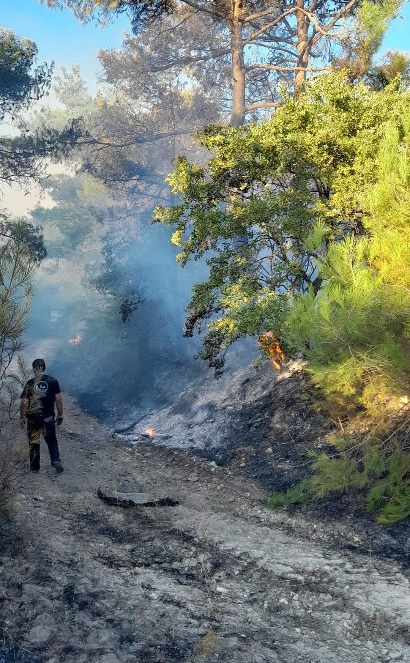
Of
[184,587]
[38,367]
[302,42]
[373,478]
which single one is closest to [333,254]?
[373,478]

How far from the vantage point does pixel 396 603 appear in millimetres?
5438

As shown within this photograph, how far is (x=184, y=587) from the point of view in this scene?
225 inches

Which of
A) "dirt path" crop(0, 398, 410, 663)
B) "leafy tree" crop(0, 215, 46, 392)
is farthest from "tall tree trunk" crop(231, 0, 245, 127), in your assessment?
"dirt path" crop(0, 398, 410, 663)

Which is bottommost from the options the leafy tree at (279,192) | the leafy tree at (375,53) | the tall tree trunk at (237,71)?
the leafy tree at (279,192)

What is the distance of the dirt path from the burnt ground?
2 centimetres

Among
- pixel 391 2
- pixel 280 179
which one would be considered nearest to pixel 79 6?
pixel 391 2

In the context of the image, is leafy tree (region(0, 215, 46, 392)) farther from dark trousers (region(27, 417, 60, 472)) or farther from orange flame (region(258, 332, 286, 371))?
orange flame (region(258, 332, 286, 371))

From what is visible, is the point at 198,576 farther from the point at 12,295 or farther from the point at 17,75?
the point at 17,75

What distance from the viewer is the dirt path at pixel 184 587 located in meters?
4.60

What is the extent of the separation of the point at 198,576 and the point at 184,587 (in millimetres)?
355

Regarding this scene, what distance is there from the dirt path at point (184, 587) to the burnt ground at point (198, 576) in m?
0.02

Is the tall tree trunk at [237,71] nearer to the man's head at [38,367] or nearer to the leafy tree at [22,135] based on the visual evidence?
the leafy tree at [22,135]

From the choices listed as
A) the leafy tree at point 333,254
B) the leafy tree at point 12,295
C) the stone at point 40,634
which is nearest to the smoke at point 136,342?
the leafy tree at point 333,254

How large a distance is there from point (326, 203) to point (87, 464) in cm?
698
